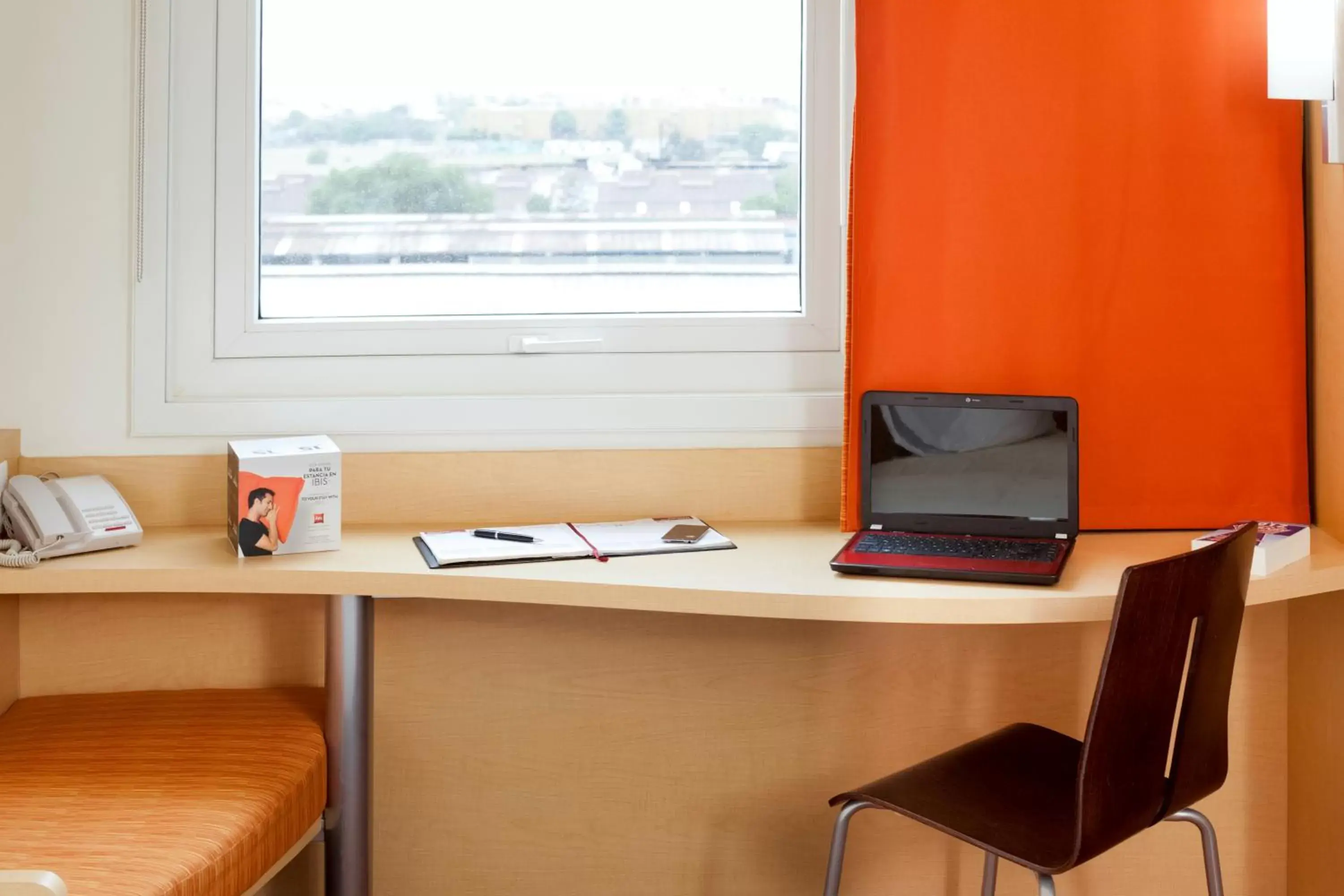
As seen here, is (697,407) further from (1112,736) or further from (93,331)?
(93,331)

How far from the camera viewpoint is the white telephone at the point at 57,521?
1.49m

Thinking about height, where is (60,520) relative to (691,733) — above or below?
above

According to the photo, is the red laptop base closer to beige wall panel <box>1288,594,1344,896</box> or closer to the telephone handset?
beige wall panel <box>1288,594,1344,896</box>

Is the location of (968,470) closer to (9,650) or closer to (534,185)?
(534,185)

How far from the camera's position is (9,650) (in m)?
1.67

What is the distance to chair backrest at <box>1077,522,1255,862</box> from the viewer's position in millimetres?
1143

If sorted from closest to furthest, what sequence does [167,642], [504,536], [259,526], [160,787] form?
[160,787] < [259,526] < [504,536] < [167,642]

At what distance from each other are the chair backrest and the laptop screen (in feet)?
1.15

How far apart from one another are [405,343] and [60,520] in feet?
1.85

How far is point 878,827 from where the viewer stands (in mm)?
1769

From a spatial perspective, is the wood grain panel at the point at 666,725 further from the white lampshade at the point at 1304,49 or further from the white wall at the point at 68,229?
the white lampshade at the point at 1304,49

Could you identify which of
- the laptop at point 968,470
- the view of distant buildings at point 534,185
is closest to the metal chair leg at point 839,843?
the laptop at point 968,470

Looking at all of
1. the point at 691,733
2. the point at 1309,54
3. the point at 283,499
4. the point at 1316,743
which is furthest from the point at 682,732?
the point at 1309,54

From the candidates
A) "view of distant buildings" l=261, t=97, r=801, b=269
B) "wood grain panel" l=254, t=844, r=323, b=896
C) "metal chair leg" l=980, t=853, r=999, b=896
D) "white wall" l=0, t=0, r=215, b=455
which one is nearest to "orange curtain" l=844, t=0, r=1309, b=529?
"view of distant buildings" l=261, t=97, r=801, b=269
